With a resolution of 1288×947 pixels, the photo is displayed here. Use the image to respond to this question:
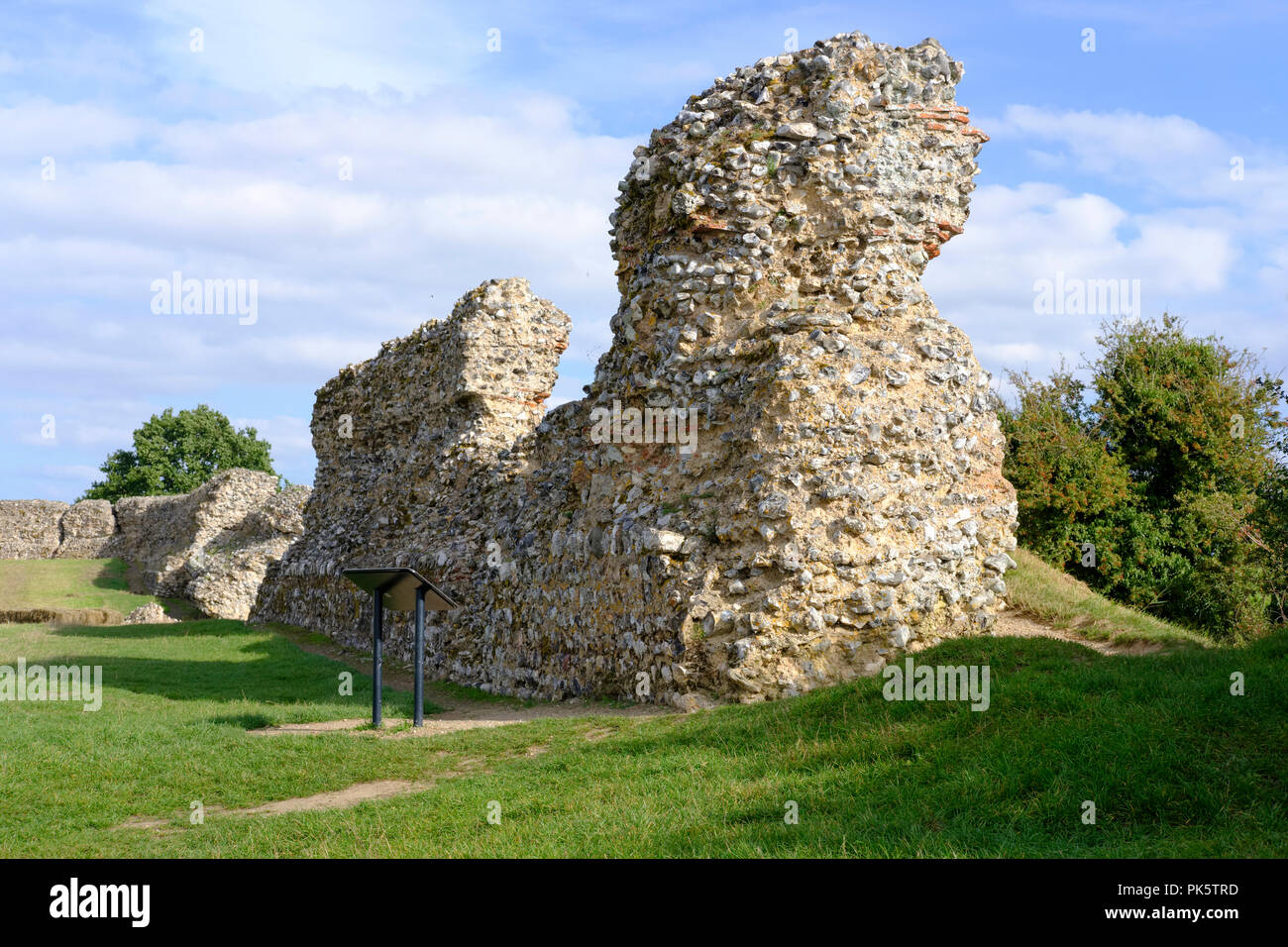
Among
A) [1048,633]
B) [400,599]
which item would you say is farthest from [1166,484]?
[400,599]

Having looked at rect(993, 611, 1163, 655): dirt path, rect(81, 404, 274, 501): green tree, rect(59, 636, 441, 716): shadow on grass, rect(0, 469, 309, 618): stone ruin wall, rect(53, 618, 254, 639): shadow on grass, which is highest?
rect(81, 404, 274, 501): green tree

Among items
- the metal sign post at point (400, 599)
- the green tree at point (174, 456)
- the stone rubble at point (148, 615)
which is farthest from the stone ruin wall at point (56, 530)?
the metal sign post at point (400, 599)

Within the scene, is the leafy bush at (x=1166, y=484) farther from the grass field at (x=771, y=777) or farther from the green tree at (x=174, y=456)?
the green tree at (x=174, y=456)

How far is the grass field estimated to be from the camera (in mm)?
5348

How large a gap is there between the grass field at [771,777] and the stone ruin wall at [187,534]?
20.7 metres

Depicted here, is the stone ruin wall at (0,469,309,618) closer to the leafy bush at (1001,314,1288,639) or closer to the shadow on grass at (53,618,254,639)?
the shadow on grass at (53,618,254,639)

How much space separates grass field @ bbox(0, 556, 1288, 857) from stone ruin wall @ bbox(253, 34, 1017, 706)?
0.97 m

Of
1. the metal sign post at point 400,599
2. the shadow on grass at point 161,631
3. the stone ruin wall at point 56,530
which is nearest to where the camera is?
the metal sign post at point 400,599

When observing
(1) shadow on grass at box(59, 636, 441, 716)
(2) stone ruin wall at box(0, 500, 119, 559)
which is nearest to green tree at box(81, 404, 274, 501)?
(2) stone ruin wall at box(0, 500, 119, 559)

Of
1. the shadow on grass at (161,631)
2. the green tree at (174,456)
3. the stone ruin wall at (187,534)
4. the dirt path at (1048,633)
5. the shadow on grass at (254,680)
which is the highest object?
the green tree at (174,456)

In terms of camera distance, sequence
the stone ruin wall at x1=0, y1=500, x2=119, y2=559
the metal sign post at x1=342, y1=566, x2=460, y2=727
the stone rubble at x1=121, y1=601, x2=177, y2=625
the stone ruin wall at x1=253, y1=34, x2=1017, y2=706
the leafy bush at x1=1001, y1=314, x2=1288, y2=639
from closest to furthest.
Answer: the stone ruin wall at x1=253, y1=34, x2=1017, y2=706
the metal sign post at x1=342, y1=566, x2=460, y2=727
the leafy bush at x1=1001, y1=314, x2=1288, y2=639
the stone rubble at x1=121, y1=601, x2=177, y2=625
the stone ruin wall at x1=0, y1=500, x2=119, y2=559

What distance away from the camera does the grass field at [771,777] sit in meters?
5.35

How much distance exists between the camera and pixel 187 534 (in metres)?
35.2

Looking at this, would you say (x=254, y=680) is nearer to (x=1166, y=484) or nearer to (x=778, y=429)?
(x=778, y=429)
